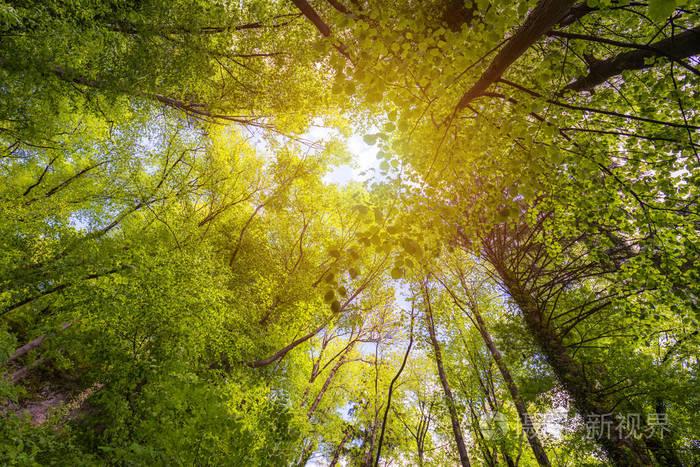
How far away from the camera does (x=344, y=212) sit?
13.8 metres

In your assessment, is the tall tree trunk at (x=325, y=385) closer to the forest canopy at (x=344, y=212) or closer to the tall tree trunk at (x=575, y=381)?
the forest canopy at (x=344, y=212)

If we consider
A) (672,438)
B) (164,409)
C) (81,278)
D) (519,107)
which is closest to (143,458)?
(164,409)

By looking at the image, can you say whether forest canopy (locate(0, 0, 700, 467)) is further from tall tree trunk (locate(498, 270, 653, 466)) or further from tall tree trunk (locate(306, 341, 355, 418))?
tall tree trunk (locate(306, 341, 355, 418))

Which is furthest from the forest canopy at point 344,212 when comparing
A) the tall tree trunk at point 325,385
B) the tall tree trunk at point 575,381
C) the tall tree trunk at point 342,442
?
the tall tree trunk at point 342,442

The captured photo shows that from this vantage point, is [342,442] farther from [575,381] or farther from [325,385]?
[575,381]

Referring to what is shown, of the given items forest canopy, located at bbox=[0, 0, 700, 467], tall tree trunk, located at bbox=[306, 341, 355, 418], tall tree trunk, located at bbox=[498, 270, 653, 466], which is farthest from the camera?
tall tree trunk, located at bbox=[306, 341, 355, 418]

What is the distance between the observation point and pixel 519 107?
10.7ft

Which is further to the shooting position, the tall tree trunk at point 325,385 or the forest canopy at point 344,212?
the tall tree trunk at point 325,385

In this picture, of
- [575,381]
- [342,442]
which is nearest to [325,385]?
[342,442]

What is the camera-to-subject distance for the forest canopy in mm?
3383

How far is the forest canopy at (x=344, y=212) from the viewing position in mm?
3383

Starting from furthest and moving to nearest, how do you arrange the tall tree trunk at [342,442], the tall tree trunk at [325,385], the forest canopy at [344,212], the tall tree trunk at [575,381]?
the tall tree trunk at [342,442] → the tall tree trunk at [325,385] → the tall tree trunk at [575,381] → the forest canopy at [344,212]

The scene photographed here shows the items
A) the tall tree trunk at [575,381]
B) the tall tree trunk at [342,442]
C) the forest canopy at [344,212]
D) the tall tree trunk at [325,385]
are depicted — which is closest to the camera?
the forest canopy at [344,212]

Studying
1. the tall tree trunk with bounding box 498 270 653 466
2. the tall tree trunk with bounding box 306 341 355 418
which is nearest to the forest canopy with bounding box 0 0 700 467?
the tall tree trunk with bounding box 498 270 653 466
